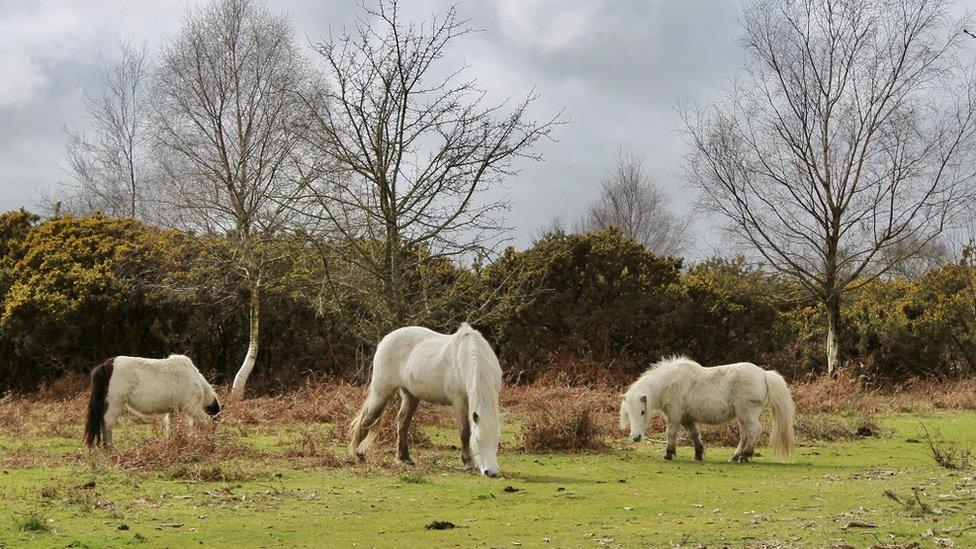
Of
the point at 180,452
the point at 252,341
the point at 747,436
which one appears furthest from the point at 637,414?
the point at 252,341

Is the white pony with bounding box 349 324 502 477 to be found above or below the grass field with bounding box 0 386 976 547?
above

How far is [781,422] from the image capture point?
13.3 meters

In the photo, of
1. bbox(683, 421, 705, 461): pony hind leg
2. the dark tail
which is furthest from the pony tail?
the dark tail

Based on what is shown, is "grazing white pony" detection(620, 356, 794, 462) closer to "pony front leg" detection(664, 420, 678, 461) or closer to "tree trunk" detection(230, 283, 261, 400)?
"pony front leg" detection(664, 420, 678, 461)

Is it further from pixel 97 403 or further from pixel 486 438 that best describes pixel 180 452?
pixel 486 438

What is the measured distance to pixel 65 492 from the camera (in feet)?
31.2

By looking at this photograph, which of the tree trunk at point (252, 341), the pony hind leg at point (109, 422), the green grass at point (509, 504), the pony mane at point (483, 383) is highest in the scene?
the tree trunk at point (252, 341)

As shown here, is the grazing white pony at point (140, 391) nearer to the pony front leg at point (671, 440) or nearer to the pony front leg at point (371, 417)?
the pony front leg at point (371, 417)

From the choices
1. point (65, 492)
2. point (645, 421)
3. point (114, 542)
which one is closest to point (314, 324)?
point (645, 421)

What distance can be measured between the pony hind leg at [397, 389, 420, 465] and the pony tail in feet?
15.8

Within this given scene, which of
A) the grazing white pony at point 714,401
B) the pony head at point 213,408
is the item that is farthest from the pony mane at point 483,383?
the pony head at point 213,408

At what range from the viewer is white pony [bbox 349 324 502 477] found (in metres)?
11.8

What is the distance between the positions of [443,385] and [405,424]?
87cm

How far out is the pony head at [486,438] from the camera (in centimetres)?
1160
